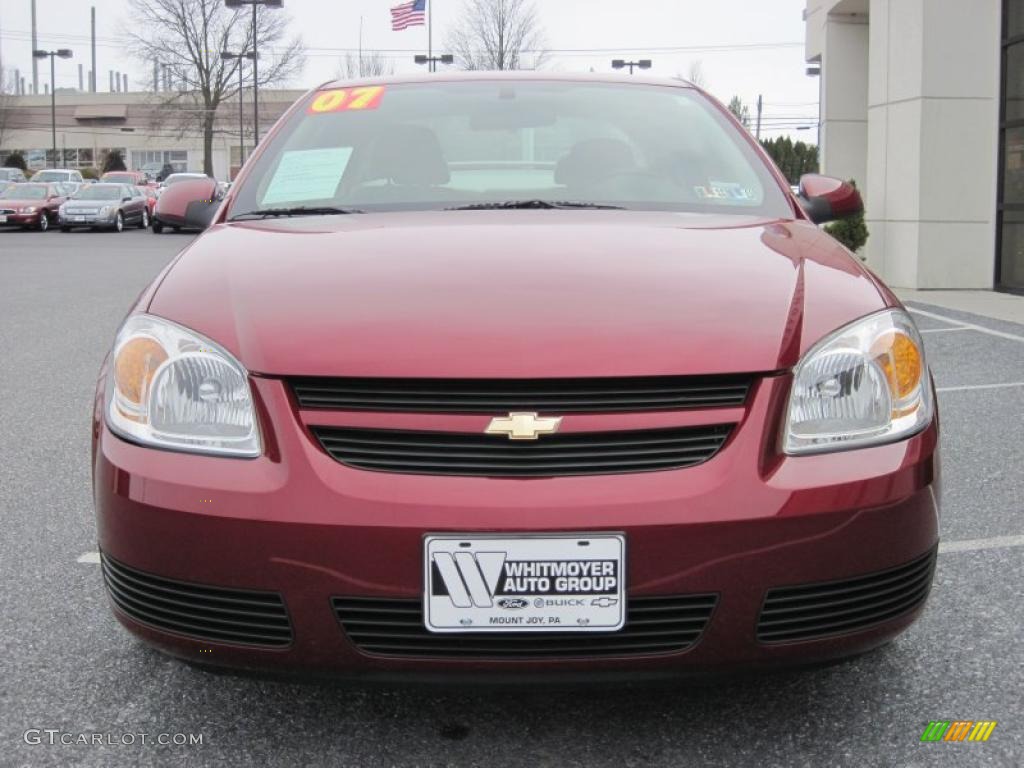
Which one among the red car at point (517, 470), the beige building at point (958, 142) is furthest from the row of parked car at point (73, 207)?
the red car at point (517, 470)

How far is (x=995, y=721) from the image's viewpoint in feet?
7.70

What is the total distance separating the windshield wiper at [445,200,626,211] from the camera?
291 centimetres

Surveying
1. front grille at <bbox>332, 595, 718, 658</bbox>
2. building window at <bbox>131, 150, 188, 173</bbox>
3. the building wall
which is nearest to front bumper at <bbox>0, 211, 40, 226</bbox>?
the building wall

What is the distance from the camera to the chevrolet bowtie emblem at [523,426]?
6.40 feet

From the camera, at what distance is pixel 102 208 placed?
29469mm

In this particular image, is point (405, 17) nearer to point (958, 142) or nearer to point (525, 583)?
point (958, 142)

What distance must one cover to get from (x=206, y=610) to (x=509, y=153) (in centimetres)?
174

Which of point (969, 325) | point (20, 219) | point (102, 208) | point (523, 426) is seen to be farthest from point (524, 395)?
point (20, 219)

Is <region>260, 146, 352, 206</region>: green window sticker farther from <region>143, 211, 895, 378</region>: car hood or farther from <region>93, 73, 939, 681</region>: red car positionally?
<region>93, 73, 939, 681</region>: red car

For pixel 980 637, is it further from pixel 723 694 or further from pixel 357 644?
pixel 357 644

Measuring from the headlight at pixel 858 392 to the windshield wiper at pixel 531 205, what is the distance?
3.05ft

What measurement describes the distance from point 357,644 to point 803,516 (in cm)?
79

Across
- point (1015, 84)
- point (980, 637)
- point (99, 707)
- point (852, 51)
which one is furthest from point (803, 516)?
point (852, 51)

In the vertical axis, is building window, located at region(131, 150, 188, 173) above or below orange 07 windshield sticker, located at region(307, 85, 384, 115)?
above
